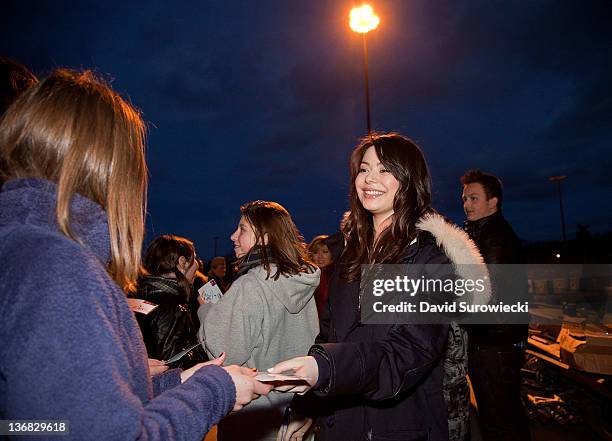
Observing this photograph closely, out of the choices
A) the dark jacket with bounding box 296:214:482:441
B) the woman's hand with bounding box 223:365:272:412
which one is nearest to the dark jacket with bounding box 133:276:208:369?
the dark jacket with bounding box 296:214:482:441

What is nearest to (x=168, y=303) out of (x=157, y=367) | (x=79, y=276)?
(x=157, y=367)

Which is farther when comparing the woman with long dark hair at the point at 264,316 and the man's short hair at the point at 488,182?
the man's short hair at the point at 488,182

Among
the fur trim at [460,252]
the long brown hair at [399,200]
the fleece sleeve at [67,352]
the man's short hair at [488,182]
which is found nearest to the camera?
the fleece sleeve at [67,352]

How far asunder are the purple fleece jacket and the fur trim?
1.60 meters

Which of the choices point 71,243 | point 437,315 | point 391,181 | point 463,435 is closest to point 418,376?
point 437,315

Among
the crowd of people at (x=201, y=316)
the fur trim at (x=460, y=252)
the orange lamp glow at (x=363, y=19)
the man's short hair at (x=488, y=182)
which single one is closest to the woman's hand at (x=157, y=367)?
the crowd of people at (x=201, y=316)

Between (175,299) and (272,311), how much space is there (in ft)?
4.91

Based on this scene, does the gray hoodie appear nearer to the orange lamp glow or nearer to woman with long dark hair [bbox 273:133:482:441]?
woman with long dark hair [bbox 273:133:482:441]

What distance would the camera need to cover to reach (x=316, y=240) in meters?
6.47

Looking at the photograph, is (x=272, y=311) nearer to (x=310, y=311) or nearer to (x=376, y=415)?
(x=310, y=311)

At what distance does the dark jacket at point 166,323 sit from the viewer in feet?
12.2

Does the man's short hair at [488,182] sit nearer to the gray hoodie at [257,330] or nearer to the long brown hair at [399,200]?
the long brown hair at [399,200]

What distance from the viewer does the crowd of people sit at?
3.13ft

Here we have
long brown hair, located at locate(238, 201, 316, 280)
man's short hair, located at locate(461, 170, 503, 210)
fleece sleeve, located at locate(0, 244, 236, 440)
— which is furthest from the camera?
man's short hair, located at locate(461, 170, 503, 210)
